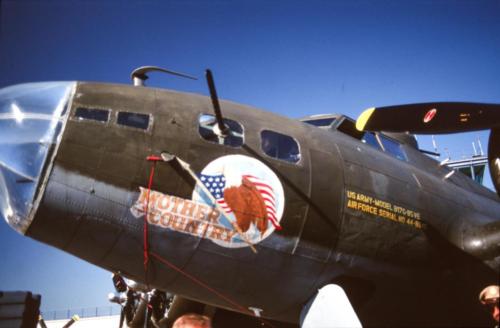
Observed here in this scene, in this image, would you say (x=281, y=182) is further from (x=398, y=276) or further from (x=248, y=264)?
(x=398, y=276)

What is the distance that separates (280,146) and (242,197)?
1128mm

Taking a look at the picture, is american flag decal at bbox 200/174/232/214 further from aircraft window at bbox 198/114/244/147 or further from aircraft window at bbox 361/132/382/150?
aircraft window at bbox 361/132/382/150

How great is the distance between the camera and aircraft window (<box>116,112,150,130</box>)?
460 centimetres

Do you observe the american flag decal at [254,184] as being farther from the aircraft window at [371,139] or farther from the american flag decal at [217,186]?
the aircraft window at [371,139]

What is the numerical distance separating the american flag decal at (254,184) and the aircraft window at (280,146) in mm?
549

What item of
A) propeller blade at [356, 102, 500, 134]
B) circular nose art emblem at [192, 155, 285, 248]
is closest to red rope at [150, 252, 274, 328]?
circular nose art emblem at [192, 155, 285, 248]

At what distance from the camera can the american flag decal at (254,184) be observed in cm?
468

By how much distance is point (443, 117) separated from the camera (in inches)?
303

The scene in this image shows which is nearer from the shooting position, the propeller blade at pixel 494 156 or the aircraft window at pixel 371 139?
the propeller blade at pixel 494 156

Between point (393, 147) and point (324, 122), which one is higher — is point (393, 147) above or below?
below

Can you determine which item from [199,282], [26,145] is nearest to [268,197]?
[199,282]

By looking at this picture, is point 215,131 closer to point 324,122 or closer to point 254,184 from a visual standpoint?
point 254,184

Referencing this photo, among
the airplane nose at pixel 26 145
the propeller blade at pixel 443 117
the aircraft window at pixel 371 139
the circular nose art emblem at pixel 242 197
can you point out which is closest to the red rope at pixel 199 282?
the circular nose art emblem at pixel 242 197

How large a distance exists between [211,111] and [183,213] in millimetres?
1575
